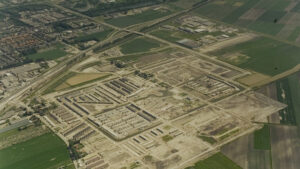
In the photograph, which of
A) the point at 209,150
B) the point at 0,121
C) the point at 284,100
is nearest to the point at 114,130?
the point at 209,150

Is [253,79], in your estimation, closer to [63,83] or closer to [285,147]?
[285,147]

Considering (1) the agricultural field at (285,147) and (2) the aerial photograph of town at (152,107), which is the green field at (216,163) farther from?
(1) the agricultural field at (285,147)

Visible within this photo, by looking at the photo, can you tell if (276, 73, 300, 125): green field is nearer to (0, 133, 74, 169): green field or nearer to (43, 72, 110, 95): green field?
(43, 72, 110, 95): green field

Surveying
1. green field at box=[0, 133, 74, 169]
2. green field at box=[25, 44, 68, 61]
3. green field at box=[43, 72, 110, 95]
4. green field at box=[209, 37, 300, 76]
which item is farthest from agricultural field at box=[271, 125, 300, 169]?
green field at box=[25, 44, 68, 61]

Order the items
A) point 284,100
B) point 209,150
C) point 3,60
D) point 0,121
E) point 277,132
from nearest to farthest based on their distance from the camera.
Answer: point 209,150, point 277,132, point 0,121, point 284,100, point 3,60

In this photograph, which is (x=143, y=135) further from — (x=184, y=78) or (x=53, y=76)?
(x=53, y=76)

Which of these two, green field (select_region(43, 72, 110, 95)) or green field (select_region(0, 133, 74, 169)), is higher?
green field (select_region(43, 72, 110, 95))

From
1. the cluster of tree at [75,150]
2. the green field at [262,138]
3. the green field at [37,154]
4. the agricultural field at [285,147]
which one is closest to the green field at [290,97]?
the agricultural field at [285,147]
